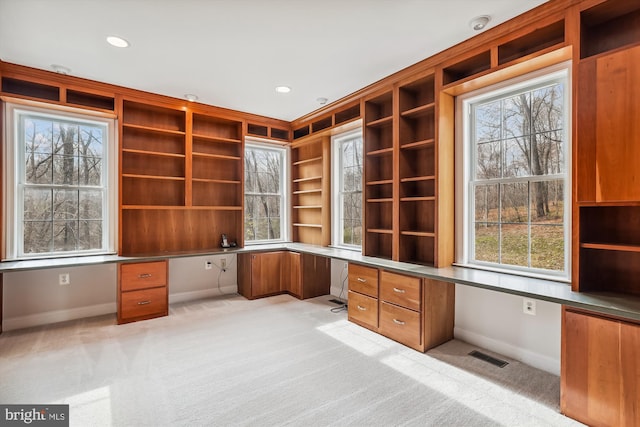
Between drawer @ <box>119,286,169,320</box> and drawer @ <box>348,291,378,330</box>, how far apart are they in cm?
225

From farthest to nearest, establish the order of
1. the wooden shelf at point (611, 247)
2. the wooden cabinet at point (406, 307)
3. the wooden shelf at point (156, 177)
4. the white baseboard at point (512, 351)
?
the wooden shelf at point (156, 177) < the wooden cabinet at point (406, 307) < the white baseboard at point (512, 351) < the wooden shelf at point (611, 247)

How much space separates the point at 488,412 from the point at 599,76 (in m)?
A: 2.19

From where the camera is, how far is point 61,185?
3.55 meters

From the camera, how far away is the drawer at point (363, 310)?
3.26 meters

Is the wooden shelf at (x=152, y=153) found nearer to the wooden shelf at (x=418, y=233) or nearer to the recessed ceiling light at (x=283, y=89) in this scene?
the recessed ceiling light at (x=283, y=89)

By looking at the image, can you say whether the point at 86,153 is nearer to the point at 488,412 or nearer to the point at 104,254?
the point at 104,254

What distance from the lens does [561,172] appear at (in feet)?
7.91

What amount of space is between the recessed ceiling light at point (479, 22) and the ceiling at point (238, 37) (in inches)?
1.7

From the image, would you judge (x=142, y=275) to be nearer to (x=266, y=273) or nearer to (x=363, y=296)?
(x=266, y=273)

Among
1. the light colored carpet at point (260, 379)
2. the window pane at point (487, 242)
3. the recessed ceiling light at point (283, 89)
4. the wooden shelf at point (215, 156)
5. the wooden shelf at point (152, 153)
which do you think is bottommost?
the light colored carpet at point (260, 379)

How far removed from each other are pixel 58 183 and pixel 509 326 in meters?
4.90

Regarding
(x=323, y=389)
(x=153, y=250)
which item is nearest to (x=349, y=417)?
(x=323, y=389)

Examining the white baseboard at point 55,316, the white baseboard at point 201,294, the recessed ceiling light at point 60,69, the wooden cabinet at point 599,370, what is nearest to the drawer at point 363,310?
the wooden cabinet at point 599,370

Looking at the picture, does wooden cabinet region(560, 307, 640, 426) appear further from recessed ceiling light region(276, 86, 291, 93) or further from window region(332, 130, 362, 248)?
recessed ceiling light region(276, 86, 291, 93)
